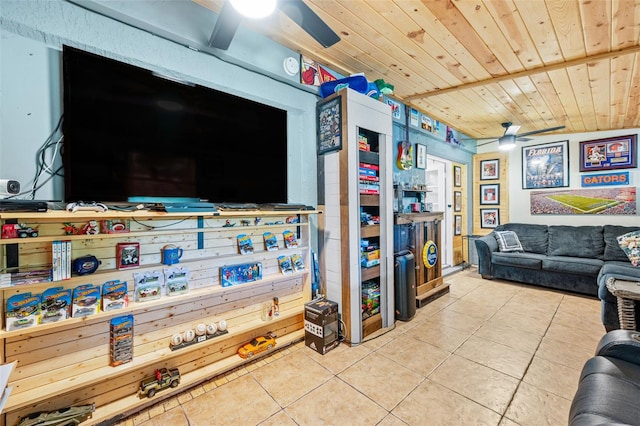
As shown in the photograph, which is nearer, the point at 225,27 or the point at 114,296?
the point at 114,296

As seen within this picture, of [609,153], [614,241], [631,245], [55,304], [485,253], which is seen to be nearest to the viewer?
[55,304]

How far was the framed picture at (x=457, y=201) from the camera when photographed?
5.31 metres

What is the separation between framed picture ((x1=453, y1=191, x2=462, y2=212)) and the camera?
17.4 feet

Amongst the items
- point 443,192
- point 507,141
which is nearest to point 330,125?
point 507,141

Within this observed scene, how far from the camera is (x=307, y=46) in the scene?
96.4 inches

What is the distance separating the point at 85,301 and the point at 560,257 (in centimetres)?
569

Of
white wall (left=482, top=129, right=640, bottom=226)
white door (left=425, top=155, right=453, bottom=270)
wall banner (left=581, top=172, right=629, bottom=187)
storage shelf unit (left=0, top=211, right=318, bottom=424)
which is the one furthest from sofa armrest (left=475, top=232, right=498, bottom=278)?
storage shelf unit (left=0, top=211, right=318, bottom=424)

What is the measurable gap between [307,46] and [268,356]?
2.74 metres

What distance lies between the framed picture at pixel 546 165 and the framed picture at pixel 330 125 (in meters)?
4.62

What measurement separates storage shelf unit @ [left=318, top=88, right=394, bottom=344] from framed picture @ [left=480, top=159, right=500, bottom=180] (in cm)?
394

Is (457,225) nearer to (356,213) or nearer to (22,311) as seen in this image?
(356,213)

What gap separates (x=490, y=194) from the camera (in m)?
5.63

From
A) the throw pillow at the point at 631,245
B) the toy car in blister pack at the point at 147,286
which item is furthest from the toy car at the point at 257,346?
the throw pillow at the point at 631,245

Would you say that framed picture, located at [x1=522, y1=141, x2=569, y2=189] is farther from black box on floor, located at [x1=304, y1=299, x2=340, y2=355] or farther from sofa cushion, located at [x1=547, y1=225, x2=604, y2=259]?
black box on floor, located at [x1=304, y1=299, x2=340, y2=355]
